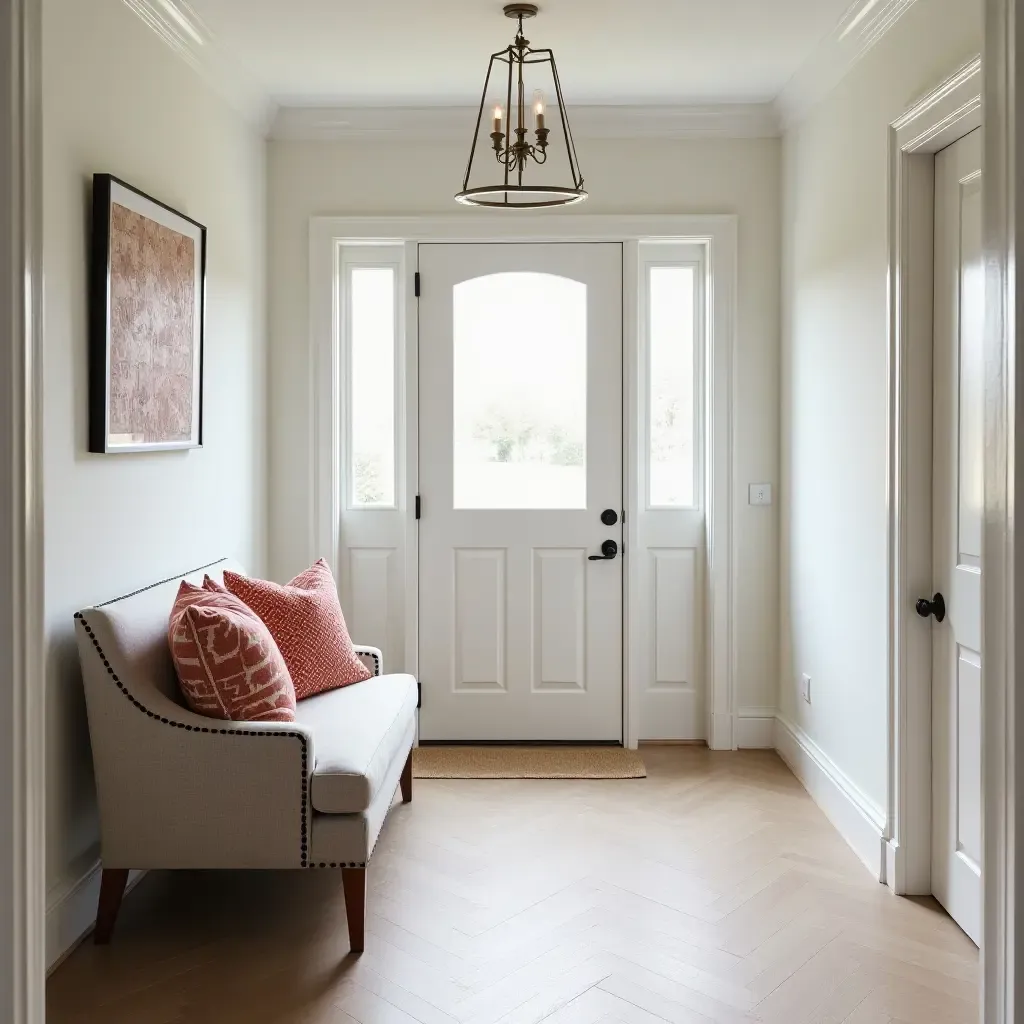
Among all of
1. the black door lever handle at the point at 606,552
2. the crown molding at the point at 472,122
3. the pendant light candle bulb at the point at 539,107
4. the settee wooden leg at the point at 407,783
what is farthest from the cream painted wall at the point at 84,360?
the black door lever handle at the point at 606,552

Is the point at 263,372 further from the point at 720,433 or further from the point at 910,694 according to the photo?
the point at 910,694

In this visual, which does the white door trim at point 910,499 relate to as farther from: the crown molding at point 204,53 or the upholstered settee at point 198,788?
the crown molding at point 204,53

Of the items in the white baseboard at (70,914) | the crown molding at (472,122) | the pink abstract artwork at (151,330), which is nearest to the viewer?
the white baseboard at (70,914)

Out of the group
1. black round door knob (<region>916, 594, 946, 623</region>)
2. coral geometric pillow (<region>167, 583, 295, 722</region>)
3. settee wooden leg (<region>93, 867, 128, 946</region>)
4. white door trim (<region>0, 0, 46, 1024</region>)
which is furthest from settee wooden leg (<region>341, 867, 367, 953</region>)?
black round door knob (<region>916, 594, 946, 623</region>)

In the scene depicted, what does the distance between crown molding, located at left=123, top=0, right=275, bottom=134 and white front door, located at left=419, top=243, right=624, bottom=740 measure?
872 millimetres

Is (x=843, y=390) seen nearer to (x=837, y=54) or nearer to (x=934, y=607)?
(x=934, y=607)

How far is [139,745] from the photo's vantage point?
2.67m

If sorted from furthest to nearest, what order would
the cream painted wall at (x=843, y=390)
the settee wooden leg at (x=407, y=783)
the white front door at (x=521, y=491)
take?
the white front door at (x=521, y=491) < the settee wooden leg at (x=407, y=783) < the cream painted wall at (x=843, y=390)

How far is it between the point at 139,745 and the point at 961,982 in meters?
2.08

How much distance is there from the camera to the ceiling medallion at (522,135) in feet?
9.96

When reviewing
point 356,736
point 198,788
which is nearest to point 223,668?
point 198,788

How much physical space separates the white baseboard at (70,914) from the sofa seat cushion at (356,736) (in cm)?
67

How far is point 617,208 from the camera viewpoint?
4.46 metres

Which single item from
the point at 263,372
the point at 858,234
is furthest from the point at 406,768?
the point at 858,234
